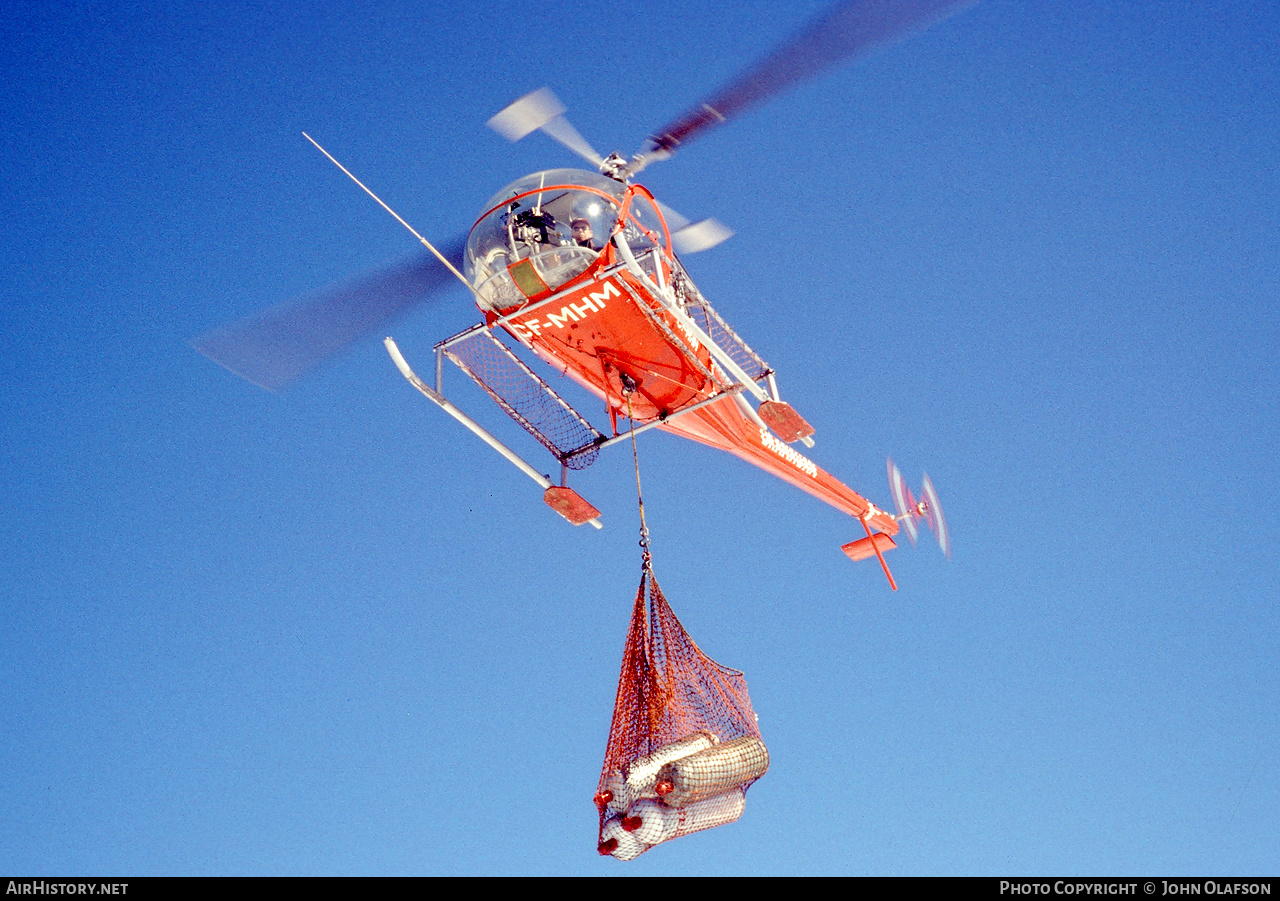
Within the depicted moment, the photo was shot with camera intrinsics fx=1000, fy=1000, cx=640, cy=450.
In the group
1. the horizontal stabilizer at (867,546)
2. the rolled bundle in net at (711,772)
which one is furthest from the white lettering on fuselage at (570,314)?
the horizontal stabilizer at (867,546)

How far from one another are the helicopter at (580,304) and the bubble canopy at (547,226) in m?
0.01

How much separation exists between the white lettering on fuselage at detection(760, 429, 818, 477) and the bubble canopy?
10.3 feet

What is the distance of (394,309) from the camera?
8219mm

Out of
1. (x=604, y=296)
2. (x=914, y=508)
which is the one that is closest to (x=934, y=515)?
(x=914, y=508)

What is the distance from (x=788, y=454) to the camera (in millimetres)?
10828

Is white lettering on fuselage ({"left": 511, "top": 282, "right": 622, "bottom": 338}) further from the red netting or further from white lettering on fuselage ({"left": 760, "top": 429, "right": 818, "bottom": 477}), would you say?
white lettering on fuselage ({"left": 760, "top": 429, "right": 818, "bottom": 477})

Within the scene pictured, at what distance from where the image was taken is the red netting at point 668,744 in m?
6.66

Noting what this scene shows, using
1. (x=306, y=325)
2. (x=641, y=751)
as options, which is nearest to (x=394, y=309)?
(x=306, y=325)

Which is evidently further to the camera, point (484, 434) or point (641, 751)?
point (484, 434)

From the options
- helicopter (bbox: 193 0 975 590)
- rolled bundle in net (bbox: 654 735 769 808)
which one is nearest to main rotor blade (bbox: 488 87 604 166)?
helicopter (bbox: 193 0 975 590)

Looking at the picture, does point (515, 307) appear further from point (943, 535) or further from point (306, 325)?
point (943, 535)

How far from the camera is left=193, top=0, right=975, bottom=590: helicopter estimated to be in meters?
7.54
